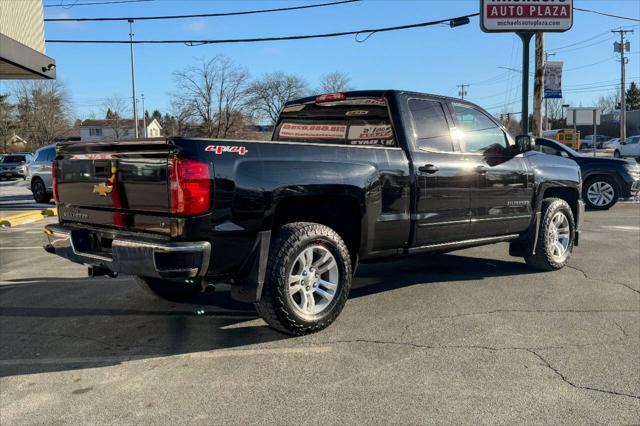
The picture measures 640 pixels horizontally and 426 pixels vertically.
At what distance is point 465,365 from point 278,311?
1409 mm

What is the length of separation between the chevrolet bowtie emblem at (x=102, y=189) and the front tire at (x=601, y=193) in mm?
12858

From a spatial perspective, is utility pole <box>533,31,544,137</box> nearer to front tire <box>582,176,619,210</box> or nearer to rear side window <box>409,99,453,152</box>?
front tire <box>582,176,619,210</box>

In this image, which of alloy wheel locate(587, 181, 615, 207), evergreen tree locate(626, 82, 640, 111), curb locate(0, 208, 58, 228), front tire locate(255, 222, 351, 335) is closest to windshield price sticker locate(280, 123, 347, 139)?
front tire locate(255, 222, 351, 335)

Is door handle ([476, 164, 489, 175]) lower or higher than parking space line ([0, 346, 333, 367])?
higher

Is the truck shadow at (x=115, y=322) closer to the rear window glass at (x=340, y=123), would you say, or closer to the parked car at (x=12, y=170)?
the rear window glass at (x=340, y=123)

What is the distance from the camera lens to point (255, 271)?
416 centimetres

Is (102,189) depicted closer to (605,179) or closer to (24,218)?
(24,218)

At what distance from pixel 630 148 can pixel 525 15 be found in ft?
80.0

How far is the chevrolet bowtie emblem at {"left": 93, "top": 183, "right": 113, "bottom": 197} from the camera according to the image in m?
4.34

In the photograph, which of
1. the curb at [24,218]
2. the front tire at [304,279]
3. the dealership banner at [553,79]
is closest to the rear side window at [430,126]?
the front tire at [304,279]

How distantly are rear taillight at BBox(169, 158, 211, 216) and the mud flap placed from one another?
0.55m

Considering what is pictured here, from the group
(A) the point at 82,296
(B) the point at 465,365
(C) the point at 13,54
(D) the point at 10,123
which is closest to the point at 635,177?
(B) the point at 465,365

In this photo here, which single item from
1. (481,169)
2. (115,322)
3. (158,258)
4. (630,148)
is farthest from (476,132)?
(630,148)

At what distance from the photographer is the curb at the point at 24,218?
12.1 meters
